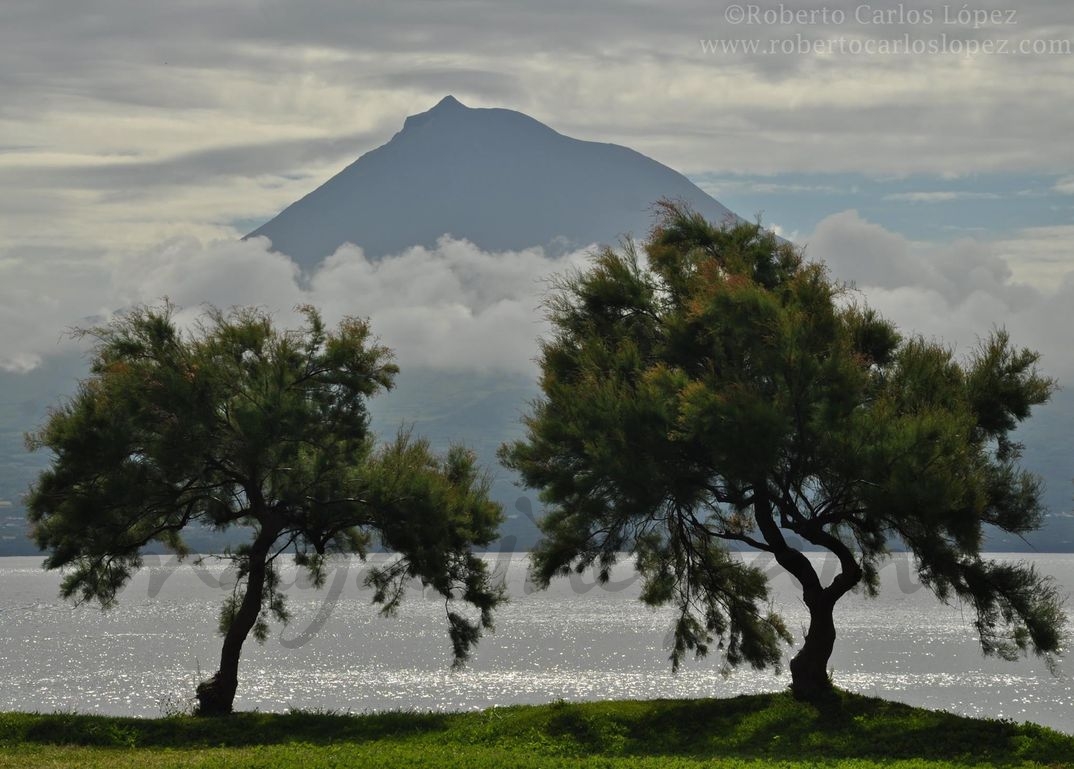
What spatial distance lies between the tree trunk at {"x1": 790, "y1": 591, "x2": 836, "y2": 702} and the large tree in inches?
Answer: 2.0

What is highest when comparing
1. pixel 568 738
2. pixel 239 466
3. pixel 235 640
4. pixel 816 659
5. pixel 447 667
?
pixel 239 466

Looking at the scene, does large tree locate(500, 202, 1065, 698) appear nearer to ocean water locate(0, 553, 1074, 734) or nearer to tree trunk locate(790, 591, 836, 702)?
tree trunk locate(790, 591, 836, 702)

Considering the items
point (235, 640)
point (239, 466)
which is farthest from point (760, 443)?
point (235, 640)

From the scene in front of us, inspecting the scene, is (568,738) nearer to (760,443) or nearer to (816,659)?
(816,659)

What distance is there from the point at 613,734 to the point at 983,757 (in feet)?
24.5

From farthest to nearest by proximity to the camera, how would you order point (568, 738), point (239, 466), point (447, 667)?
point (447, 667) < point (239, 466) < point (568, 738)

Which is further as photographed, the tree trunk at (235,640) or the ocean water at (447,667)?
the ocean water at (447,667)

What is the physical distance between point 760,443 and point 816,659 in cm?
575

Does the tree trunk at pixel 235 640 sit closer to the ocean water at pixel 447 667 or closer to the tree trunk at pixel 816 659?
the ocean water at pixel 447 667

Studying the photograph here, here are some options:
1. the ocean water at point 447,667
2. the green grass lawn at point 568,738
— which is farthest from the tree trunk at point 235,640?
the ocean water at point 447,667

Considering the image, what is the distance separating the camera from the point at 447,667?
9100 centimetres

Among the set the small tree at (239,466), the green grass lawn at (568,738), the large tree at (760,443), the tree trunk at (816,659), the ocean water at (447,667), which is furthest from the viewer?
the ocean water at (447,667)

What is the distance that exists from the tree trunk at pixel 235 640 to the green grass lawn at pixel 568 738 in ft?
5.14

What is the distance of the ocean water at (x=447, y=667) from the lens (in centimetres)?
7044
